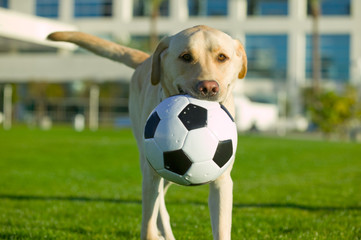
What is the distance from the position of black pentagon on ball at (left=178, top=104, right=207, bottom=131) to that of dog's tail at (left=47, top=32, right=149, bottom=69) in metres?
2.71

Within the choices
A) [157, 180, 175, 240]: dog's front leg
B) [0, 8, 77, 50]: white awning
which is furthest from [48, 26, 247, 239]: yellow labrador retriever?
[0, 8, 77, 50]: white awning

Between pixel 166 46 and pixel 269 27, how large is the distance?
5618cm

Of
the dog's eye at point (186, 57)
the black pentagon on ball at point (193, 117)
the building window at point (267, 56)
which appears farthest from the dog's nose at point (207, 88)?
the building window at point (267, 56)

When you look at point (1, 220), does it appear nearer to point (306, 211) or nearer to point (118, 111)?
point (306, 211)

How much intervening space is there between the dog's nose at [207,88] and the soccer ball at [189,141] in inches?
2.7

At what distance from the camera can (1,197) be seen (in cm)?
818

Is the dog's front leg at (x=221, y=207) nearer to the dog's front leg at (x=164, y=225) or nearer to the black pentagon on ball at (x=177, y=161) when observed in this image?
the black pentagon on ball at (x=177, y=161)

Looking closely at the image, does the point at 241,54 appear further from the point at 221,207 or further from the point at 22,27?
the point at 22,27

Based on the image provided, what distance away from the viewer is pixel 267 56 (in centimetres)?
5784

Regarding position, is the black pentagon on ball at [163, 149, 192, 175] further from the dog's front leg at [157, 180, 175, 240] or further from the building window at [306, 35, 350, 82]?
the building window at [306, 35, 350, 82]

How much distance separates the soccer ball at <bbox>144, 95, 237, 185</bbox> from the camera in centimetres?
346

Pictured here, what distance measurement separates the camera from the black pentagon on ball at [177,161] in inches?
136

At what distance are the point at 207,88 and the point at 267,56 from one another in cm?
5575

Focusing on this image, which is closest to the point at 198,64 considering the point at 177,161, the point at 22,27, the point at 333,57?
the point at 177,161
